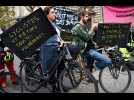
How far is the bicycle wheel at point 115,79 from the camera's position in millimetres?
7641

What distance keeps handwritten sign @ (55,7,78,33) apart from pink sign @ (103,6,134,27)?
0.57 meters

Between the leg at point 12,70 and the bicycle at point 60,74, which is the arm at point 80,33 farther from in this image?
the leg at point 12,70

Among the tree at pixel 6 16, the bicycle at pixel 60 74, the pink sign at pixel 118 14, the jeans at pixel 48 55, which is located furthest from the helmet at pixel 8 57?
the pink sign at pixel 118 14

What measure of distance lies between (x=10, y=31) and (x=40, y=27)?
0.50 metres

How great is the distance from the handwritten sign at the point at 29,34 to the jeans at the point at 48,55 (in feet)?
0.56

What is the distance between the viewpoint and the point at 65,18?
8.02 metres

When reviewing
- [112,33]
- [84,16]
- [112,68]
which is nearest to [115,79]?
[112,68]

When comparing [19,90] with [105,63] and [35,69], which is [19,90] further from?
[105,63]

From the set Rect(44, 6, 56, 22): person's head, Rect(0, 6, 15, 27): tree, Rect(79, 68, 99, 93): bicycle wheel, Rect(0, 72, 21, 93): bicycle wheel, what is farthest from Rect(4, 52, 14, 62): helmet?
Rect(79, 68, 99, 93): bicycle wheel

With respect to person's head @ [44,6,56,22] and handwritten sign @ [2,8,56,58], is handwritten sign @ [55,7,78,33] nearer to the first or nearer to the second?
person's head @ [44,6,56,22]

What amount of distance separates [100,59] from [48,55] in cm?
98

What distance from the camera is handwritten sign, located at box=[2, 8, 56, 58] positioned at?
7.23 m

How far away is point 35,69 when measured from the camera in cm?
780
